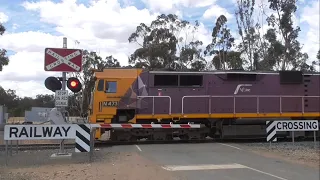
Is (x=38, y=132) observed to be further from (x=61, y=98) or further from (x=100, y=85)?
(x=100, y=85)

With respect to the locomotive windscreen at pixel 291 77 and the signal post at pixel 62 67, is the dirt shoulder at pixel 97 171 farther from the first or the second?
the locomotive windscreen at pixel 291 77

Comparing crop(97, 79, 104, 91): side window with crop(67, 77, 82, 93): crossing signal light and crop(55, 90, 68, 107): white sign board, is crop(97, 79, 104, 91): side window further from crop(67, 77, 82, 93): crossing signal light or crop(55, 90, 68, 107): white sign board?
crop(67, 77, 82, 93): crossing signal light

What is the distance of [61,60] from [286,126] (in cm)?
1052

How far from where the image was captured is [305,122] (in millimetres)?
17969

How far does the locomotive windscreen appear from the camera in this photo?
67.3 ft

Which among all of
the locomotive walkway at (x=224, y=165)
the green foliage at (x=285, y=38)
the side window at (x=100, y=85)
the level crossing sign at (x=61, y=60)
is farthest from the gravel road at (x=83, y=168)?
the green foliage at (x=285, y=38)

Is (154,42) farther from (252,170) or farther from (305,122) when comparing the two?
(252,170)

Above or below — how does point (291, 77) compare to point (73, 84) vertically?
above

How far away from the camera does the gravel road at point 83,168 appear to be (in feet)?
32.0

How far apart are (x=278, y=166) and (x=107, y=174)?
525 cm

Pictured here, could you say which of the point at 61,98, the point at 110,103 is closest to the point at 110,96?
the point at 110,103

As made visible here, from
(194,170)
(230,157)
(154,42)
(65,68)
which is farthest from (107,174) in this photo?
(154,42)

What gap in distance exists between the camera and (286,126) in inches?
684

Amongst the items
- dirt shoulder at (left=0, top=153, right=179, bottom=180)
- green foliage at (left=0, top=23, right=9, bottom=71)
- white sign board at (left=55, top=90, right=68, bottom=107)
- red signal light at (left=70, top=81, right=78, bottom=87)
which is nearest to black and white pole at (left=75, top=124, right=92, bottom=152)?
dirt shoulder at (left=0, top=153, right=179, bottom=180)
